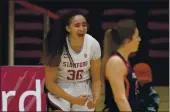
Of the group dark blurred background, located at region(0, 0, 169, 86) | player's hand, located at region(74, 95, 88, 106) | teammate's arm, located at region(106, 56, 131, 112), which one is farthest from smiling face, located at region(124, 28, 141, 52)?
dark blurred background, located at region(0, 0, 169, 86)

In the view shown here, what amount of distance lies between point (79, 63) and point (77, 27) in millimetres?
303

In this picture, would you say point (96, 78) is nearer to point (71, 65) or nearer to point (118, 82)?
point (71, 65)

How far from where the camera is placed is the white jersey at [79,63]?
15.4ft

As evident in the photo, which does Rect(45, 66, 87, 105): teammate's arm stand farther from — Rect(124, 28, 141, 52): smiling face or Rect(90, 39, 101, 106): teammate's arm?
Rect(124, 28, 141, 52): smiling face

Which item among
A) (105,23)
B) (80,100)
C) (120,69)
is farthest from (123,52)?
(105,23)

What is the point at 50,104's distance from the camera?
484 cm

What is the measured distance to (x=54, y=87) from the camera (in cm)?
467

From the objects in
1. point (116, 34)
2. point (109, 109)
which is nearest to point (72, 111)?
point (109, 109)

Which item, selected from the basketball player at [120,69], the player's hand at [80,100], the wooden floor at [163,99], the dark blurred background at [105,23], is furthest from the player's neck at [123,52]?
the dark blurred background at [105,23]

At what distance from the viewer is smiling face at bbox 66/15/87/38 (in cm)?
466

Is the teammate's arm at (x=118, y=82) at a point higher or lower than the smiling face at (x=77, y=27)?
lower

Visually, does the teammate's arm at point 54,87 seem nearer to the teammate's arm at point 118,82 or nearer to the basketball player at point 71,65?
the basketball player at point 71,65

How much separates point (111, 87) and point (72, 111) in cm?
81

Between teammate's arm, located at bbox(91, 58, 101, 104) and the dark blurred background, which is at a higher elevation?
the dark blurred background
